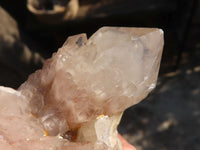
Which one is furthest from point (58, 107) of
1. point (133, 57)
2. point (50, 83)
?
point (133, 57)

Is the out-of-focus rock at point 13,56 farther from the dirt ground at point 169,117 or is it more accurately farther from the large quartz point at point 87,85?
the large quartz point at point 87,85

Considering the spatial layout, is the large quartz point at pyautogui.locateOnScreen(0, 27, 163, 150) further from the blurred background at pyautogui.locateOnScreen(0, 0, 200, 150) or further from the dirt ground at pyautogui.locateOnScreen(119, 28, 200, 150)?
the dirt ground at pyautogui.locateOnScreen(119, 28, 200, 150)

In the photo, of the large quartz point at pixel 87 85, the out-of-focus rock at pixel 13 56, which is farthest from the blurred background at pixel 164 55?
the large quartz point at pixel 87 85

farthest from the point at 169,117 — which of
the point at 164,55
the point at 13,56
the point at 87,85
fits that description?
the point at 87,85

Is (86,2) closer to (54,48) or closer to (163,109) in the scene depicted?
(54,48)

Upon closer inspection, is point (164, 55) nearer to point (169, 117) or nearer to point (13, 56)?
point (169, 117)

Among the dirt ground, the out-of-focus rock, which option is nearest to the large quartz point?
the out-of-focus rock
